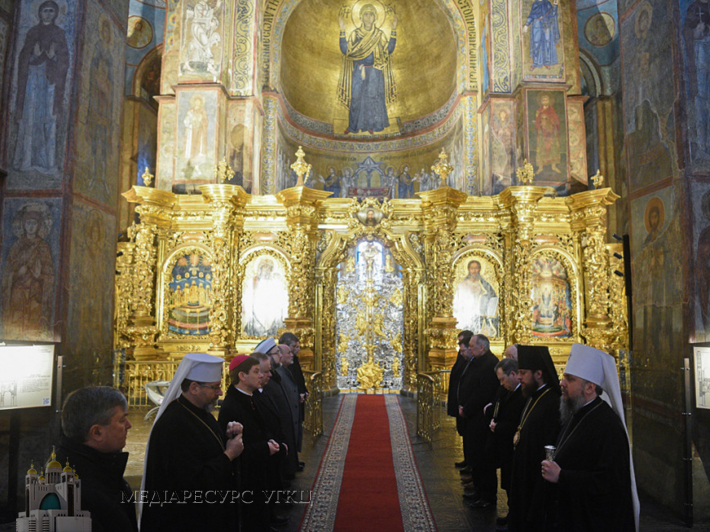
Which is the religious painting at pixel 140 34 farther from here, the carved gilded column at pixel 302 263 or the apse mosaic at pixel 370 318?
the apse mosaic at pixel 370 318

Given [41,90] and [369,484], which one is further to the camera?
[41,90]

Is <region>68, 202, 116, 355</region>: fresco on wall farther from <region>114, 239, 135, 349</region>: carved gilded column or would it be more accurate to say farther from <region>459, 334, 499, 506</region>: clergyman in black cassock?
<region>114, 239, 135, 349</region>: carved gilded column

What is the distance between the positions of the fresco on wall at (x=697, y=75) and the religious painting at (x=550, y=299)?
718 centimetres

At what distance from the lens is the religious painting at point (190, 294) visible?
12.4m

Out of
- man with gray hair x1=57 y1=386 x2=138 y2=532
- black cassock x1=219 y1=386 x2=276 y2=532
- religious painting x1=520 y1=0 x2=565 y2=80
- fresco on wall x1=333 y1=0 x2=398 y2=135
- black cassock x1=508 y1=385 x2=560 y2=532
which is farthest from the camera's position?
fresco on wall x1=333 y1=0 x2=398 y2=135

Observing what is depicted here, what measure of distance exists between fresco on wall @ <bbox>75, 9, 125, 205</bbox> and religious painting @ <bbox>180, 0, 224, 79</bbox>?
6.30 meters

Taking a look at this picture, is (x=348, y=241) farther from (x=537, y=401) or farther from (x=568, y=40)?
(x=537, y=401)

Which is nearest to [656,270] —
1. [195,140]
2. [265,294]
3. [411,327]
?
[411,327]

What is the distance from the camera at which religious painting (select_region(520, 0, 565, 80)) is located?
1329cm

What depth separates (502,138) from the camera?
13.5 m

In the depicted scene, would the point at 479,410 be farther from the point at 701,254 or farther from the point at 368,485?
the point at 701,254

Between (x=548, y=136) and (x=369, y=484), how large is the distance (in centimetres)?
1022

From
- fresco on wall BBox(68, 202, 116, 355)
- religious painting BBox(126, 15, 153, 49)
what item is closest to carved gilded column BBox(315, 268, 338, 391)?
fresco on wall BBox(68, 202, 116, 355)

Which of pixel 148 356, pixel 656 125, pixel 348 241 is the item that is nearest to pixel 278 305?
pixel 348 241
